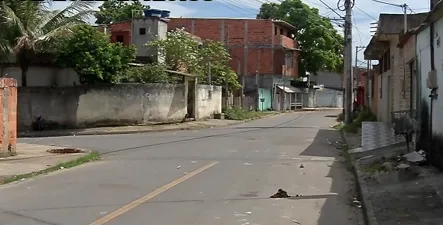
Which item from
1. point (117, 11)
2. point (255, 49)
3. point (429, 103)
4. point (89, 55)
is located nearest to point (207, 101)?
point (89, 55)

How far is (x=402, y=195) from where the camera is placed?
33.9 feet

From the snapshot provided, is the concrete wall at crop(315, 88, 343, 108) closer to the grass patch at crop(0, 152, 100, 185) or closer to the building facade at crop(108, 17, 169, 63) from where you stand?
the building facade at crop(108, 17, 169, 63)

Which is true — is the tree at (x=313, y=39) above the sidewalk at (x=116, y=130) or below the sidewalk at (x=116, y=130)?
above

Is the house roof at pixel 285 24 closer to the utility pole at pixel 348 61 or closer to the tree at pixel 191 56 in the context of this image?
the tree at pixel 191 56

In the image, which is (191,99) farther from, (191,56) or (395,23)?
(395,23)

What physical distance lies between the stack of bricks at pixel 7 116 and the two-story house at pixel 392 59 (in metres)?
12.2

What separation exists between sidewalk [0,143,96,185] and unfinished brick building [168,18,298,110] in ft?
146

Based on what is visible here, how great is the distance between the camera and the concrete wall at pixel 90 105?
31453 millimetres

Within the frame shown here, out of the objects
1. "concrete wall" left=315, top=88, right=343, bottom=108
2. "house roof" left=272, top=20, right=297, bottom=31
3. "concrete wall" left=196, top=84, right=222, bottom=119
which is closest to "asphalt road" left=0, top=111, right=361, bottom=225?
"concrete wall" left=196, top=84, right=222, bottom=119

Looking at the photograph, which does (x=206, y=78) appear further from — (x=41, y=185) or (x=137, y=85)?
(x=41, y=185)

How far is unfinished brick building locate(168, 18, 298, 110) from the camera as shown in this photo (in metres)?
64.8

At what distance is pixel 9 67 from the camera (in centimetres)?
3194

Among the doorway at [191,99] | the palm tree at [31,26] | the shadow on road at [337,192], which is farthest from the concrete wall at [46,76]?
the shadow on road at [337,192]

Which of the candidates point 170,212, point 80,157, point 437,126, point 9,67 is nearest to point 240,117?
point 9,67
